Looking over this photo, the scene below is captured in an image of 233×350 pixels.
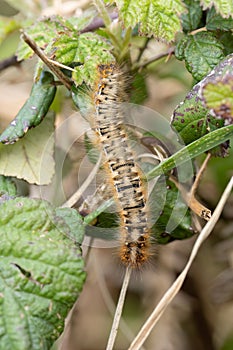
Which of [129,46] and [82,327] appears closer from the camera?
[129,46]

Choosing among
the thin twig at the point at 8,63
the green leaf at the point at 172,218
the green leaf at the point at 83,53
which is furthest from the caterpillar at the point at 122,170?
the thin twig at the point at 8,63

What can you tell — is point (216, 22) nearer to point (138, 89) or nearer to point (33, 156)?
point (138, 89)

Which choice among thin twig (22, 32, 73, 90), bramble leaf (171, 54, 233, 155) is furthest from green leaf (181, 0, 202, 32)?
thin twig (22, 32, 73, 90)

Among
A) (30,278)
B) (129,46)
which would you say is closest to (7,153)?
(129,46)

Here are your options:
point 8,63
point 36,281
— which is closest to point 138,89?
point 8,63

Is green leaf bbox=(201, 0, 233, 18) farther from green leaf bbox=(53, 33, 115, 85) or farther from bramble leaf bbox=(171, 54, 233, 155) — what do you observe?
green leaf bbox=(53, 33, 115, 85)

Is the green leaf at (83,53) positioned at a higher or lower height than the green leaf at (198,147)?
higher

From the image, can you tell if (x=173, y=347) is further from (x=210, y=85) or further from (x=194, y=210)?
(x=210, y=85)

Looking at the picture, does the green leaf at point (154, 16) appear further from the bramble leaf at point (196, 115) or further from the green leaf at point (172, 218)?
the green leaf at point (172, 218)
